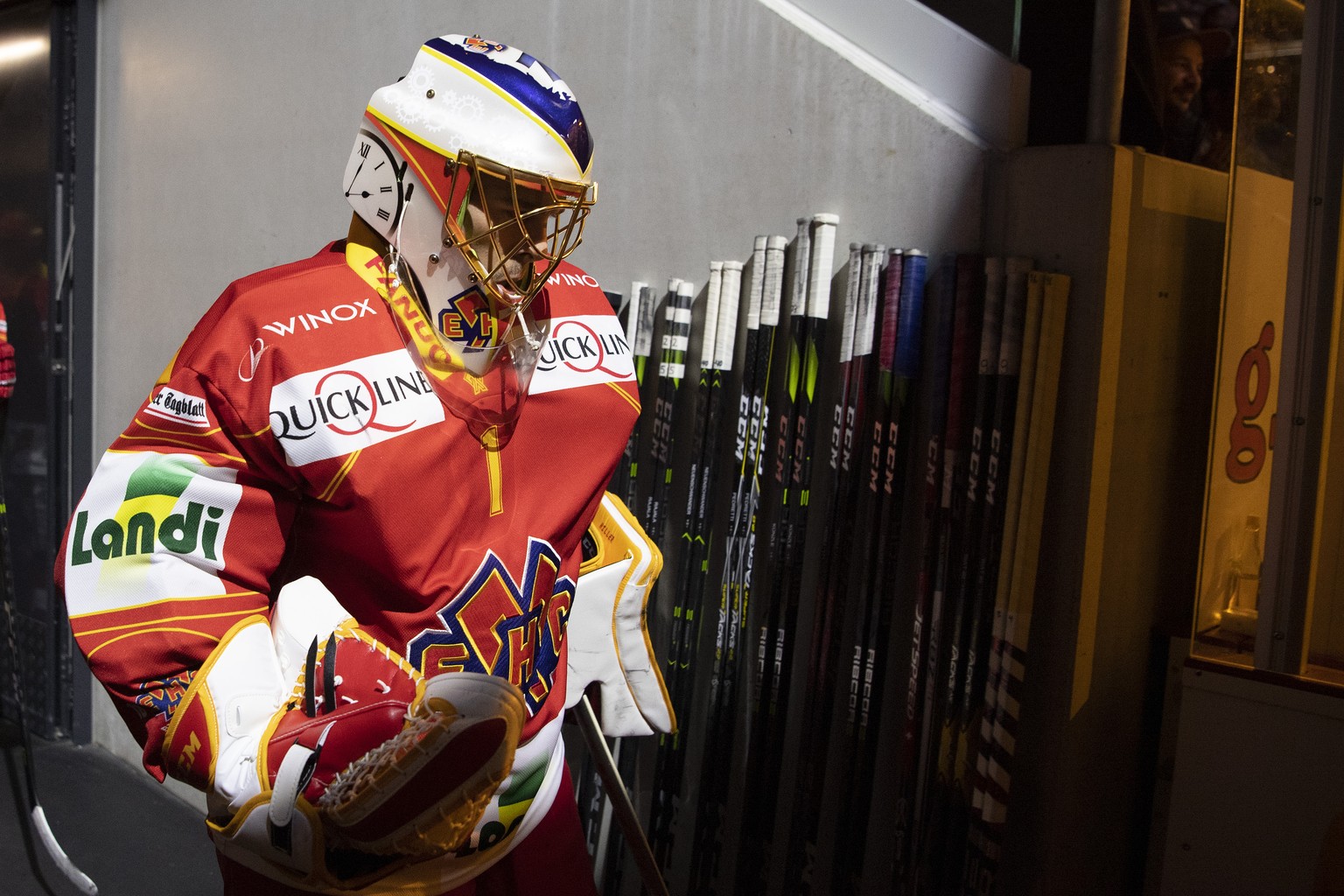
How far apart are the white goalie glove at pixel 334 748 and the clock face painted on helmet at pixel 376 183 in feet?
1.58

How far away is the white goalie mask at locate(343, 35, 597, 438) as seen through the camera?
48.2 inches

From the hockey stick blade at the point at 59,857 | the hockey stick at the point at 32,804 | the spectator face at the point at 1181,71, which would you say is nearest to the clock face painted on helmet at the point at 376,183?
the spectator face at the point at 1181,71

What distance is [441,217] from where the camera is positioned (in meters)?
1.25

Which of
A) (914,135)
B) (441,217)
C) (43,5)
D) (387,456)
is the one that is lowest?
(387,456)

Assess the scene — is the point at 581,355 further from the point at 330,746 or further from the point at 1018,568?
the point at 1018,568

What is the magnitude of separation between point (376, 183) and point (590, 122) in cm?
109

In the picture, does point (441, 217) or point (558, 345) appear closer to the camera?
point (441, 217)

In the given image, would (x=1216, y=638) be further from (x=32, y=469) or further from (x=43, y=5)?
(x=43, y=5)

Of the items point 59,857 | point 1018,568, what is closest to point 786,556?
point 1018,568

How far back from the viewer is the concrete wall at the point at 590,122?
2.04 m

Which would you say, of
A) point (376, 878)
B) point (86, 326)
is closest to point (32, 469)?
point (86, 326)

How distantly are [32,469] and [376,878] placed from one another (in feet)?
9.83

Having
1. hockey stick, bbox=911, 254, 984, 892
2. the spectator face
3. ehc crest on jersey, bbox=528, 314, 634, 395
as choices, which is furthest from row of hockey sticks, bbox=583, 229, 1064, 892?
the spectator face

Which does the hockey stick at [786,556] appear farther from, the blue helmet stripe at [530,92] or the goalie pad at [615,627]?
the blue helmet stripe at [530,92]
